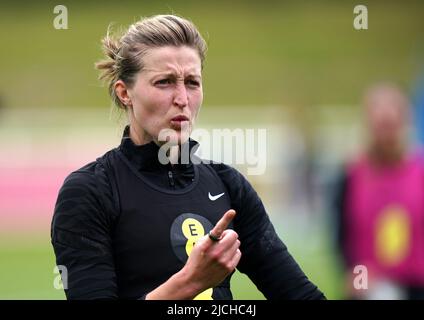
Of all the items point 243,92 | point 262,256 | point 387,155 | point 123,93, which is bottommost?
point 262,256

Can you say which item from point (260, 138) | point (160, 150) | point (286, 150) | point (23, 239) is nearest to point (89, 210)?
point (160, 150)

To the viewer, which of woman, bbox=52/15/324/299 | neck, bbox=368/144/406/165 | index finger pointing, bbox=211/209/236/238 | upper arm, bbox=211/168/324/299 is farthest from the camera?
neck, bbox=368/144/406/165

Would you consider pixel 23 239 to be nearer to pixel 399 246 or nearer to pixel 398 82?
pixel 399 246

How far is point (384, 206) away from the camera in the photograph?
635cm

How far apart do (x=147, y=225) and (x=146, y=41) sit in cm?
67

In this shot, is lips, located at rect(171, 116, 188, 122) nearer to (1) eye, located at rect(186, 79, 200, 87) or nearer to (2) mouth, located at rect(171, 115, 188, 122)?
(2) mouth, located at rect(171, 115, 188, 122)

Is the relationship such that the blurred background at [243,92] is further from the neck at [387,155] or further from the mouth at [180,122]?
the mouth at [180,122]

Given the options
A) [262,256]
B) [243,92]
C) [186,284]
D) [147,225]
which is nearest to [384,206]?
[262,256]

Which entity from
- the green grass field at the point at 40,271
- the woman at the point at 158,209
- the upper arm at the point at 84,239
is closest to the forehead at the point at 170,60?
the woman at the point at 158,209

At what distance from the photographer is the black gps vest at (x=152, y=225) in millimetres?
2826

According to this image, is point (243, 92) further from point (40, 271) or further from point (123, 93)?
point (123, 93)

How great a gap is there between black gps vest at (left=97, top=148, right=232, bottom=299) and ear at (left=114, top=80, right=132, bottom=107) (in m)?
0.19

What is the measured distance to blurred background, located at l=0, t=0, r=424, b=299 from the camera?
15953 mm

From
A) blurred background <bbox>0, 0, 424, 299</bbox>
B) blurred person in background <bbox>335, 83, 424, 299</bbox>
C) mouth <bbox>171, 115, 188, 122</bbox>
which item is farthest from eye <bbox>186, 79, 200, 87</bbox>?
blurred background <bbox>0, 0, 424, 299</bbox>
